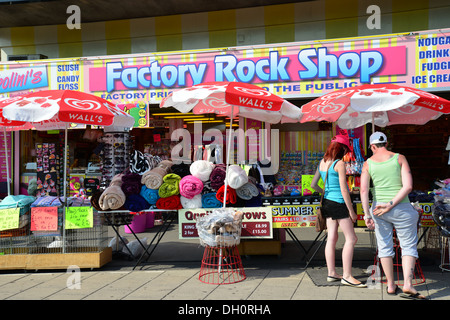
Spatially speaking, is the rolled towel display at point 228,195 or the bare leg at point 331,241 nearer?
the bare leg at point 331,241

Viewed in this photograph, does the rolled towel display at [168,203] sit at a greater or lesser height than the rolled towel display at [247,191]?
lesser

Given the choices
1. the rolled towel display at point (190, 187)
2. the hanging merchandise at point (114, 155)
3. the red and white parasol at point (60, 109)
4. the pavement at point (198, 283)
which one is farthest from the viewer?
the hanging merchandise at point (114, 155)

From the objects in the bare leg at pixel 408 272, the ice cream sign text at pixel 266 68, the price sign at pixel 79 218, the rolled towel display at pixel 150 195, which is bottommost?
the bare leg at pixel 408 272

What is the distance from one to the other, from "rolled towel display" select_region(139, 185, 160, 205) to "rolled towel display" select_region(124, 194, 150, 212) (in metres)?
0.06

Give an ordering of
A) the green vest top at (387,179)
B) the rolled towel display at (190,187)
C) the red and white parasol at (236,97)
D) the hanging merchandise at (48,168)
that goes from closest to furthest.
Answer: the green vest top at (387,179) → the red and white parasol at (236,97) → the rolled towel display at (190,187) → the hanging merchandise at (48,168)

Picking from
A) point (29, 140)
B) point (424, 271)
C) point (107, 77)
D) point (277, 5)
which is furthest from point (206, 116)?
point (424, 271)

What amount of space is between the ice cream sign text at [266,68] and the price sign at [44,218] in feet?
16.9

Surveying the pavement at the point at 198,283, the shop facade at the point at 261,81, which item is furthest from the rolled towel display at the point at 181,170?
the shop facade at the point at 261,81

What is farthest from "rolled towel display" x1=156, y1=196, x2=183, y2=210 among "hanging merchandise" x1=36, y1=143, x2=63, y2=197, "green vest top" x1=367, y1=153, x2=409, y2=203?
"hanging merchandise" x1=36, y1=143, x2=63, y2=197

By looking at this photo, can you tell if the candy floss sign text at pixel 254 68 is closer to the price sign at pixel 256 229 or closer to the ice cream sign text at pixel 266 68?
the ice cream sign text at pixel 266 68

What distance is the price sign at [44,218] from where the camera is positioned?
6.36 m

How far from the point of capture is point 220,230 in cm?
561

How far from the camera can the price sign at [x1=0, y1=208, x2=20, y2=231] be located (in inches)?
246
